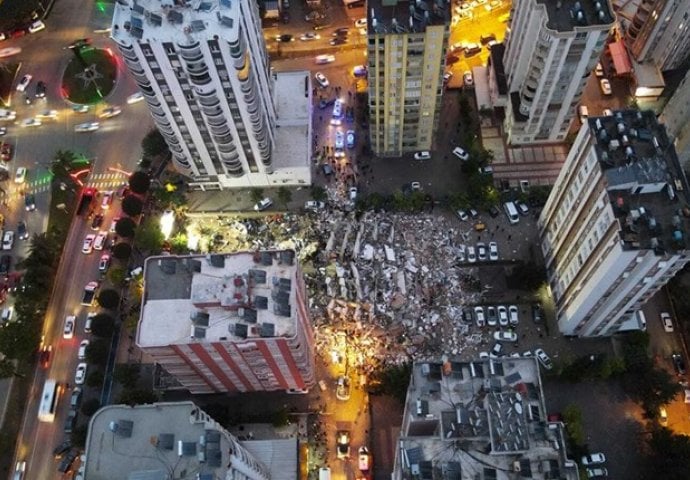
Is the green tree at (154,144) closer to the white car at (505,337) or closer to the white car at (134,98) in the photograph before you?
the white car at (134,98)

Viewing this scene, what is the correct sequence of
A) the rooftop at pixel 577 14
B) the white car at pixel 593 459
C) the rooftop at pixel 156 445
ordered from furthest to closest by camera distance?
the rooftop at pixel 577 14
the white car at pixel 593 459
the rooftop at pixel 156 445

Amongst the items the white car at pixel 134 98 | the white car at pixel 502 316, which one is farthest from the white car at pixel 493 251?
the white car at pixel 134 98

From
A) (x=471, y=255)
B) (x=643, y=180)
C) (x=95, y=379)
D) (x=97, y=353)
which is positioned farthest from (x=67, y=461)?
(x=643, y=180)

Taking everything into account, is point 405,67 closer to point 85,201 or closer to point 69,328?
point 85,201

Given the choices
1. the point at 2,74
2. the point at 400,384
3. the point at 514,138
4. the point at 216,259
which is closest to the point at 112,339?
the point at 216,259

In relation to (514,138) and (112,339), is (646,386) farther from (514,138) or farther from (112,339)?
(112,339)

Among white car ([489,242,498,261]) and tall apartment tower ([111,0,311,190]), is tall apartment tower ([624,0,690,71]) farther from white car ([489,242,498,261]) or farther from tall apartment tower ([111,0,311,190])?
tall apartment tower ([111,0,311,190])
